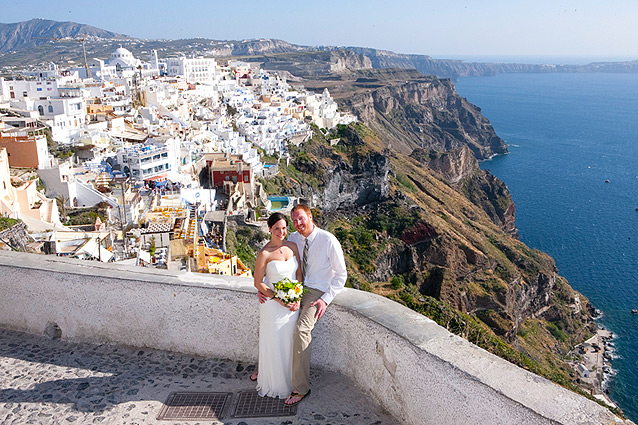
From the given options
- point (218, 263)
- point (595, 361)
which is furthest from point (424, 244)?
point (218, 263)

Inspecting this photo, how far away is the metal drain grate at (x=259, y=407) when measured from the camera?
12.5ft

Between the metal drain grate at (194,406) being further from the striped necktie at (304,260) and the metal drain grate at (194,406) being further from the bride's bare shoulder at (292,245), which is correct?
the bride's bare shoulder at (292,245)

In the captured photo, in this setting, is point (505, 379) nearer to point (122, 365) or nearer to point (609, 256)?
point (122, 365)

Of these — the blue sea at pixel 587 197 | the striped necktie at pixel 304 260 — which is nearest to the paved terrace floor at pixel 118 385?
the striped necktie at pixel 304 260

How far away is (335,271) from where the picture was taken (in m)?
4.01

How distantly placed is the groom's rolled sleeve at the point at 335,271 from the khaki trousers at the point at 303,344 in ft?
0.35

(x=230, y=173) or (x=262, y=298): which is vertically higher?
(x=262, y=298)

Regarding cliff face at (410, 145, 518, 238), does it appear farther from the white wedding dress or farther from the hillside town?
the white wedding dress

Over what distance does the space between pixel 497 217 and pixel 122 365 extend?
5681cm

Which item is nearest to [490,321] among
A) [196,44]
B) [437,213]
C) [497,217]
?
[437,213]

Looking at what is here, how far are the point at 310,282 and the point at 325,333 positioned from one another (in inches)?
18.2

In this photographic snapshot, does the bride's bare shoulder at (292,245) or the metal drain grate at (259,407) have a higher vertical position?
the bride's bare shoulder at (292,245)

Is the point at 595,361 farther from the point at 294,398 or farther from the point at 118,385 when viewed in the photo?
the point at 118,385

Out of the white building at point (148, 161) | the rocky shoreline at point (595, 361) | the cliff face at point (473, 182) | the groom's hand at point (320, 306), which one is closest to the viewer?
the groom's hand at point (320, 306)
